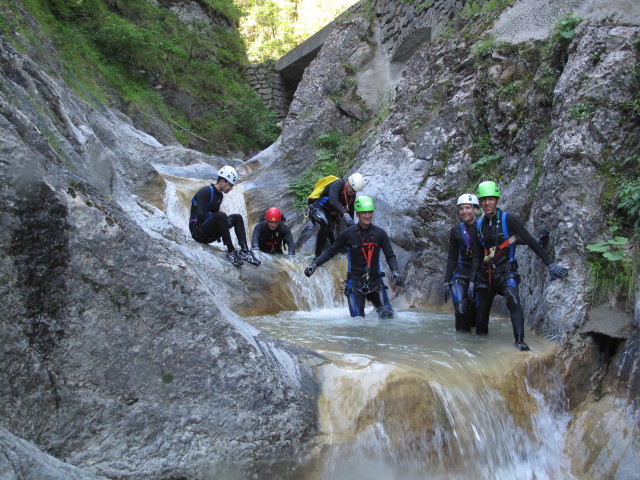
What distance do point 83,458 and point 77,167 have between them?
402cm

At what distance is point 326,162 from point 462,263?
8946mm

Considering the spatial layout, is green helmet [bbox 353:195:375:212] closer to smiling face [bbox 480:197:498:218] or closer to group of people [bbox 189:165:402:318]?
group of people [bbox 189:165:402:318]

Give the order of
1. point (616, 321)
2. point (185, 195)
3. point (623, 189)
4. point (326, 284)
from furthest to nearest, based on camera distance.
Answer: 1. point (185, 195)
2. point (326, 284)
3. point (623, 189)
4. point (616, 321)

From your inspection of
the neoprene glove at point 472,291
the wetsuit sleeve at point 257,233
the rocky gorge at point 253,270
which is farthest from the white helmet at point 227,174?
the neoprene glove at point 472,291

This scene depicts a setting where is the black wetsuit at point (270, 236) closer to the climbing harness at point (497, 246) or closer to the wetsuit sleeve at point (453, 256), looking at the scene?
the wetsuit sleeve at point (453, 256)

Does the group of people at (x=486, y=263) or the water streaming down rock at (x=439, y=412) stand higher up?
the group of people at (x=486, y=263)

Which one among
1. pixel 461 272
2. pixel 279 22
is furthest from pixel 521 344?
pixel 279 22

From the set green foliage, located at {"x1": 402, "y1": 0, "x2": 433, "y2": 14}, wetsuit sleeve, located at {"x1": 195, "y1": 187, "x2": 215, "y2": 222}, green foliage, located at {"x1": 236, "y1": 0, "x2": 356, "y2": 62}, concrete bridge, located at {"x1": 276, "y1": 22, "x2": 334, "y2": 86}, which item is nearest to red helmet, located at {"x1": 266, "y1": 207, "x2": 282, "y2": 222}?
wetsuit sleeve, located at {"x1": 195, "y1": 187, "x2": 215, "y2": 222}

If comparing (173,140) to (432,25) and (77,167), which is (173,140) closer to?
(432,25)

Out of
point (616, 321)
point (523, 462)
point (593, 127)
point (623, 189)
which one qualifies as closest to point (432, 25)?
point (593, 127)

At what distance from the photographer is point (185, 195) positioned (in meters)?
13.8

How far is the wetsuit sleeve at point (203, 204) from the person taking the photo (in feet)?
28.8

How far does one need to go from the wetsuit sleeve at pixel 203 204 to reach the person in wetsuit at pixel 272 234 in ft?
5.19

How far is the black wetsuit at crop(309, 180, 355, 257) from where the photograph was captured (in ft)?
32.4
